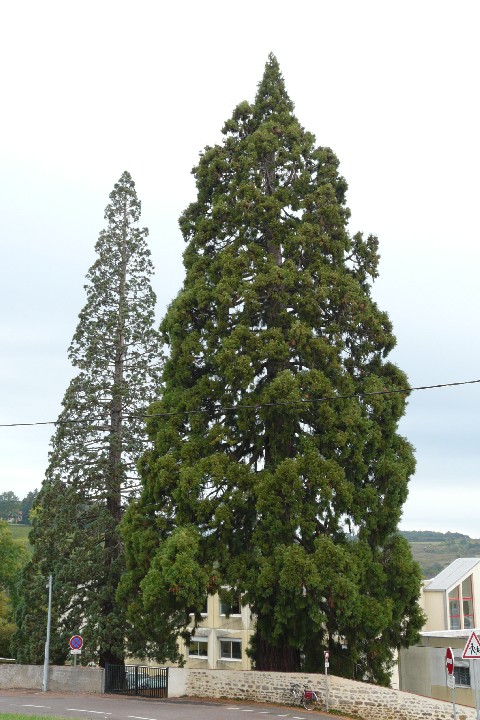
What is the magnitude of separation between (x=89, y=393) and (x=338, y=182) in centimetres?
1298

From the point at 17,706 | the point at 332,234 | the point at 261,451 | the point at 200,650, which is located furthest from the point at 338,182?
the point at 200,650

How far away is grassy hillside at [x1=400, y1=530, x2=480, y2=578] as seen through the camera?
137625 mm

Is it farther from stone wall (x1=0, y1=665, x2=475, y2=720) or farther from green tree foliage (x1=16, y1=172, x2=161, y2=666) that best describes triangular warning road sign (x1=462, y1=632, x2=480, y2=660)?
green tree foliage (x1=16, y1=172, x2=161, y2=666)

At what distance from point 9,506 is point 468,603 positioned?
15339 centimetres

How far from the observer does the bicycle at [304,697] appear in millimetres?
20612

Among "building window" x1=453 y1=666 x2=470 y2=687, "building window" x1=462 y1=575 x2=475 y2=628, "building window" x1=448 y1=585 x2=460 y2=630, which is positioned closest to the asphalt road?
"building window" x1=453 y1=666 x2=470 y2=687

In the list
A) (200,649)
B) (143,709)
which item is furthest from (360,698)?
(200,649)

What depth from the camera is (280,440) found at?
23.4 m

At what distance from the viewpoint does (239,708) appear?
20578mm

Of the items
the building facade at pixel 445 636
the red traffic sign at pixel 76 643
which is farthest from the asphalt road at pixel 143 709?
the building facade at pixel 445 636

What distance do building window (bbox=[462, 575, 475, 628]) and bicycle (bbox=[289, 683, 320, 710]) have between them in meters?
21.8

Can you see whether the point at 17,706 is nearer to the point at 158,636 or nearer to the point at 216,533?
the point at 158,636

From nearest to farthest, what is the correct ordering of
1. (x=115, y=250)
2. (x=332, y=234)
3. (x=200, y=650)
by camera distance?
(x=332, y=234) < (x=115, y=250) < (x=200, y=650)

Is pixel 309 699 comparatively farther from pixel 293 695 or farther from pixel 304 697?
pixel 293 695
